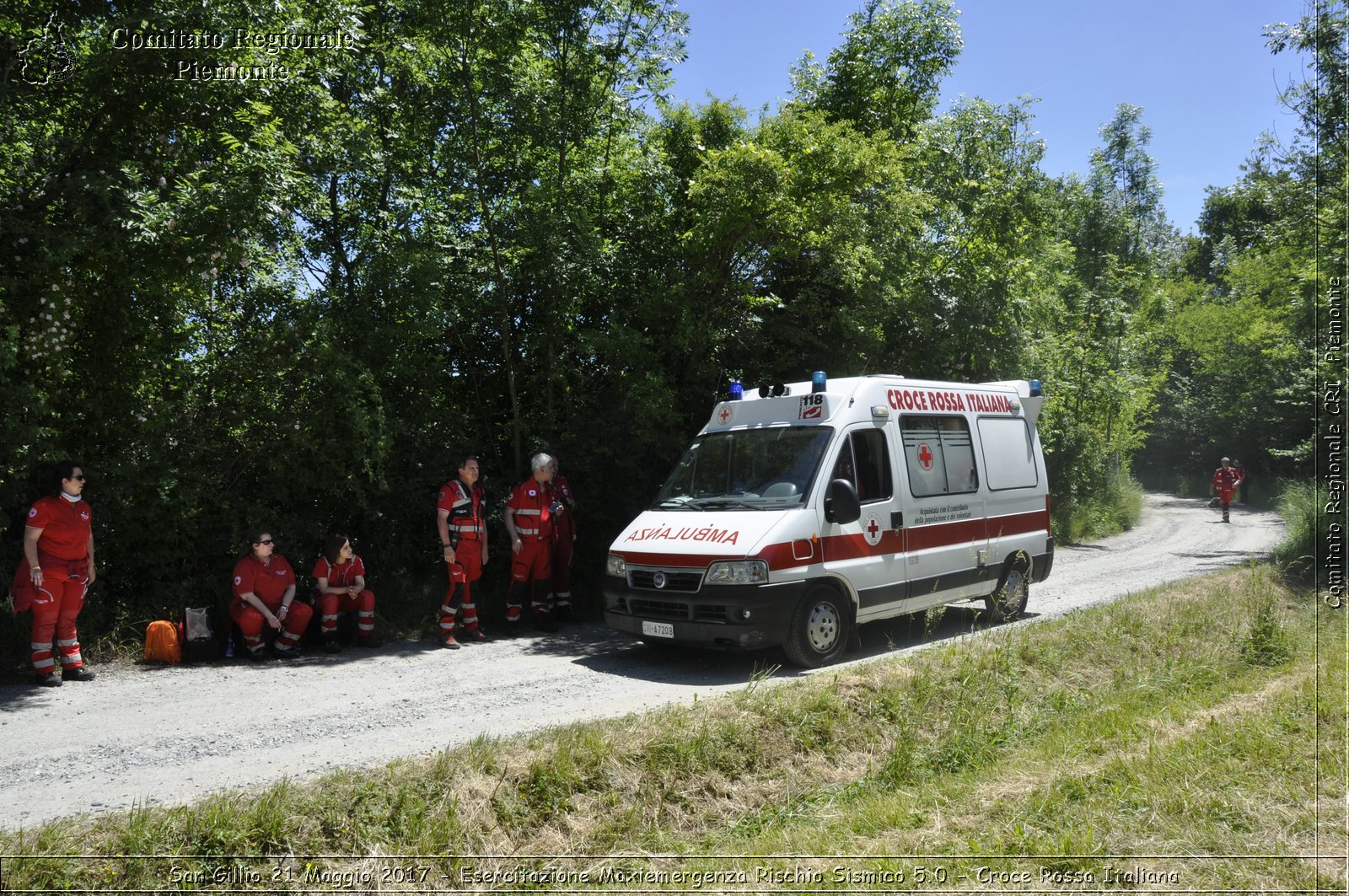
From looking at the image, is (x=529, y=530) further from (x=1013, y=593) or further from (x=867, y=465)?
(x=1013, y=593)

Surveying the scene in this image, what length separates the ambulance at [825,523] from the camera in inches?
314

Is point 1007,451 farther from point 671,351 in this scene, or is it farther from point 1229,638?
point 671,351

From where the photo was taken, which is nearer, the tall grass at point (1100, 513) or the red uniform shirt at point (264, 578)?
the red uniform shirt at point (264, 578)

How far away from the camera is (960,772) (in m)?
6.28

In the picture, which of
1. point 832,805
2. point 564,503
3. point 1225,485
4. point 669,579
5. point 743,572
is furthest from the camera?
point 1225,485

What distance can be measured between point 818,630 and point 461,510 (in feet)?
12.8

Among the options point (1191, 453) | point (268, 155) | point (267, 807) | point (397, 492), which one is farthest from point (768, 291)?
point (1191, 453)

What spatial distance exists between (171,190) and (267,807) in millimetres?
6154

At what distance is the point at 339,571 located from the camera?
9.14m

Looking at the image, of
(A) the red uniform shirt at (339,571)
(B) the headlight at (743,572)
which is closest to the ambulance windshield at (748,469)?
(B) the headlight at (743,572)

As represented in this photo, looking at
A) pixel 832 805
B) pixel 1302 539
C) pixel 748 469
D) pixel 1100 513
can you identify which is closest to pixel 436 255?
pixel 748 469

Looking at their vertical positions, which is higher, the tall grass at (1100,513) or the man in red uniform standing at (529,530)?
the man in red uniform standing at (529,530)

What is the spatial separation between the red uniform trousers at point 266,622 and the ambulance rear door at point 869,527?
5025 millimetres

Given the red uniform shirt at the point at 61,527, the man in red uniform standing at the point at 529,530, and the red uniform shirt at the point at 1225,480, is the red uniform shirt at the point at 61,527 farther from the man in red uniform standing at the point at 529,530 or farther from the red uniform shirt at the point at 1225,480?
the red uniform shirt at the point at 1225,480
